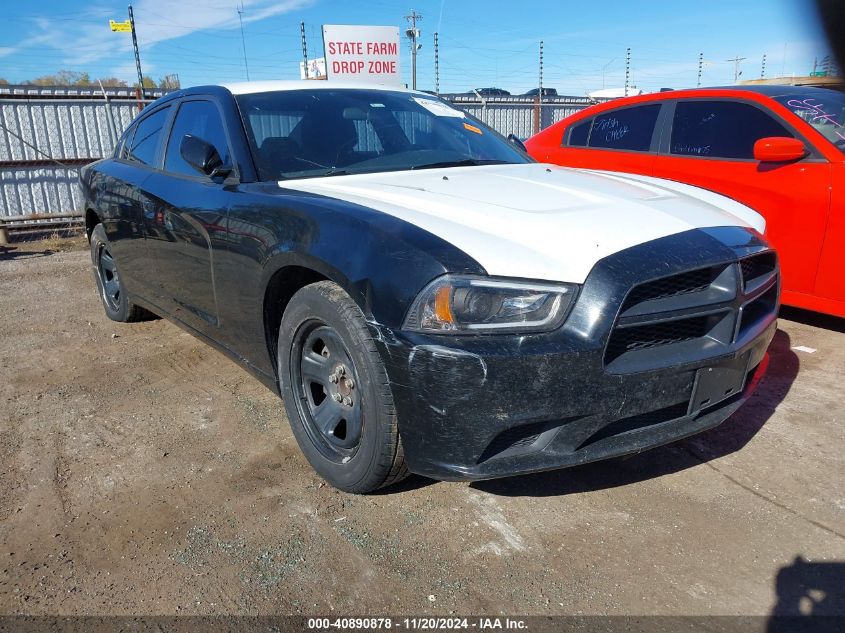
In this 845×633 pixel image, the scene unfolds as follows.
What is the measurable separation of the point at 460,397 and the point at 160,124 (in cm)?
307

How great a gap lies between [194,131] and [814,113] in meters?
3.74

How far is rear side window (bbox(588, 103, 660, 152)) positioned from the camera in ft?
17.2

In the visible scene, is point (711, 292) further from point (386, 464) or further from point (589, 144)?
point (589, 144)

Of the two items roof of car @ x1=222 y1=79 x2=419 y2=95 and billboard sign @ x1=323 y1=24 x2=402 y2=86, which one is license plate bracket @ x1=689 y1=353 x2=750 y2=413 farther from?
billboard sign @ x1=323 y1=24 x2=402 y2=86

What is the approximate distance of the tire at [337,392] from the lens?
7.54 ft

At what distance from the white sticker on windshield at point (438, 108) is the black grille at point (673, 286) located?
78.5 inches

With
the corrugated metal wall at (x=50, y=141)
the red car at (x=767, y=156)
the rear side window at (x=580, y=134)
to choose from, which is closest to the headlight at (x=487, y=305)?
the red car at (x=767, y=156)

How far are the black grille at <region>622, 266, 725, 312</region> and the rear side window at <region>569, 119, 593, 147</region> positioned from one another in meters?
3.67

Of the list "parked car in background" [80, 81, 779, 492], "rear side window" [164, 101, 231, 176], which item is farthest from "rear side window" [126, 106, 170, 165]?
"parked car in background" [80, 81, 779, 492]

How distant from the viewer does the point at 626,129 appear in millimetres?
5441

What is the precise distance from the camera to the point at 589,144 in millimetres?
5742

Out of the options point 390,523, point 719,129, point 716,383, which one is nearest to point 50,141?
point 719,129

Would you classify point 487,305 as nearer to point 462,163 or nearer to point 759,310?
point 759,310

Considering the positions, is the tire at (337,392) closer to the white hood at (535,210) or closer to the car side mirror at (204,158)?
the white hood at (535,210)
